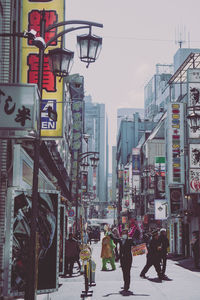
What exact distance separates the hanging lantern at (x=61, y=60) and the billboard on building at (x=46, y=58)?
5.00 meters

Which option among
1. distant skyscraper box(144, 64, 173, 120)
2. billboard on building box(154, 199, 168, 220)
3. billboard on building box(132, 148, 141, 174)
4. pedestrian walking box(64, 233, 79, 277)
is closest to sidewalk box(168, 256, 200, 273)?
pedestrian walking box(64, 233, 79, 277)

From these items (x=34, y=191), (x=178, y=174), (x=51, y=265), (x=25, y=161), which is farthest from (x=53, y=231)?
(x=178, y=174)

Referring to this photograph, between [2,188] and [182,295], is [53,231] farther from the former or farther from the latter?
[182,295]

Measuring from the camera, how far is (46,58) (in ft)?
55.0

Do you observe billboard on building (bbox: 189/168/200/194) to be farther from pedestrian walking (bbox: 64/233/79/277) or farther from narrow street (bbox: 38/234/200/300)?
pedestrian walking (bbox: 64/233/79/277)

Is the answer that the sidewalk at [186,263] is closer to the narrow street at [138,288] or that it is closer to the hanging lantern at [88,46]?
the narrow street at [138,288]

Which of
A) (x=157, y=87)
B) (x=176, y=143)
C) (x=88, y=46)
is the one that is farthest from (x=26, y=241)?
(x=157, y=87)

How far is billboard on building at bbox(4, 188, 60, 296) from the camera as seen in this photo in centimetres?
1121

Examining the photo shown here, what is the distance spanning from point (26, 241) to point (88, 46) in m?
4.70

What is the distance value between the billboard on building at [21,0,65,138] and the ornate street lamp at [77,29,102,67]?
509 cm

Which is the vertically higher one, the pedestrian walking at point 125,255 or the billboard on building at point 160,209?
the billboard on building at point 160,209

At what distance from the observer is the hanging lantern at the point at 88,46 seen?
36.3 ft

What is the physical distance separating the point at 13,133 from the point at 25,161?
17.2ft

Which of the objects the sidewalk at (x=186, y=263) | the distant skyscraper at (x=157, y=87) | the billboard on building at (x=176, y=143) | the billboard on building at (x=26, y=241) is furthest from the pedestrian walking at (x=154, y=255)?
the distant skyscraper at (x=157, y=87)
